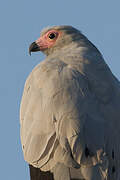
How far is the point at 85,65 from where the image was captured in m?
12.8

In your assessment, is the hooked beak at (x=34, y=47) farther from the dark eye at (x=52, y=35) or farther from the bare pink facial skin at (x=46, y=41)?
the dark eye at (x=52, y=35)

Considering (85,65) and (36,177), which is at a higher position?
(85,65)

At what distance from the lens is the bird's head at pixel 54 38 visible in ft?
49.2

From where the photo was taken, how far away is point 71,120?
1147 cm

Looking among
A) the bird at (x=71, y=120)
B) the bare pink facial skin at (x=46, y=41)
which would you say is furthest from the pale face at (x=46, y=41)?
the bird at (x=71, y=120)

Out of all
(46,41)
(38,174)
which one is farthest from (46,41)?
(38,174)

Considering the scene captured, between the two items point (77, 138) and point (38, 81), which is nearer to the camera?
point (77, 138)

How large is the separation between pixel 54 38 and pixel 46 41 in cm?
32

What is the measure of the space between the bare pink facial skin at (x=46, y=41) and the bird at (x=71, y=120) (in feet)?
6.78

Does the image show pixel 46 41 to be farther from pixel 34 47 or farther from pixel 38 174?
pixel 38 174

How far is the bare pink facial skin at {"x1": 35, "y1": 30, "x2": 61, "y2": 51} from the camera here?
15.3 metres

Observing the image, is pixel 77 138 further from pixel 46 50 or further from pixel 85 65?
pixel 46 50

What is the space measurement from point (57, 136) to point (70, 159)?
0.41m

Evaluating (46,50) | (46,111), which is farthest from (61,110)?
(46,50)
